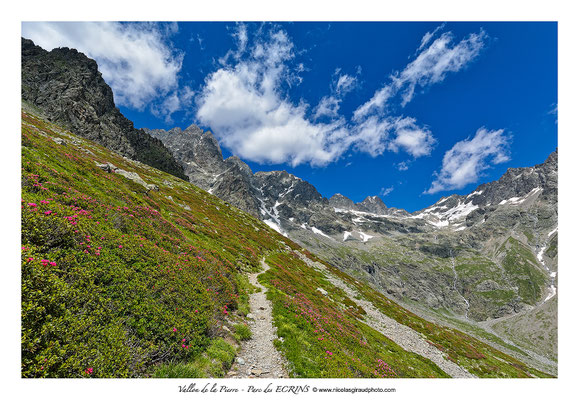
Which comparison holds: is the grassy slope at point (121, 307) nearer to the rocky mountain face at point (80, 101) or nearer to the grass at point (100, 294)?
the grass at point (100, 294)

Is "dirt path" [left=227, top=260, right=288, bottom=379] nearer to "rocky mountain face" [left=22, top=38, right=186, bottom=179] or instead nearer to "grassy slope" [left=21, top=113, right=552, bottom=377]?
"grassy slope" [left=21, top=113, right=552, bottom=377]

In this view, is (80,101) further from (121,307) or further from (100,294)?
(121,307)

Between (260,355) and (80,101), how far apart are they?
179 metres

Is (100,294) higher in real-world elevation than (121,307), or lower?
higher

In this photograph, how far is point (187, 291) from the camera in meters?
11.0

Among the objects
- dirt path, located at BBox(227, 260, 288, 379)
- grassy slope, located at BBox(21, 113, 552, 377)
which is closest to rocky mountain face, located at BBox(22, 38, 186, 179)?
grassy slope, located at BBox(21, 113, 552, 377)

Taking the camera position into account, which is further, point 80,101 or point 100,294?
point 80,101

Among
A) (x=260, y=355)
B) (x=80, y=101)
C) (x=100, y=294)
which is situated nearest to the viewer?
(x=100, y=294)

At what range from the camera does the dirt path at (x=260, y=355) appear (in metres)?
9.27

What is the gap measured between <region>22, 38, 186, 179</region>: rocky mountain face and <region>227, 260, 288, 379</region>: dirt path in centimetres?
15314

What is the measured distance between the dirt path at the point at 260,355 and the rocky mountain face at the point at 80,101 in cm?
15314

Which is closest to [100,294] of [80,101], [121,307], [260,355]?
[121,307]

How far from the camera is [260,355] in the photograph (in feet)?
34.7

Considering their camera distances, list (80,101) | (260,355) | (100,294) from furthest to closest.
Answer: (80,101), (260,355), (100,294)
